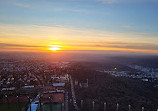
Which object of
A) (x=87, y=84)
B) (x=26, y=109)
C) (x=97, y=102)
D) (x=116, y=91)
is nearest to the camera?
(x=26, y=109)

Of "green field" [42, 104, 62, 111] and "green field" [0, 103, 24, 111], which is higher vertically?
"green field" [42, 104, 62, 111]

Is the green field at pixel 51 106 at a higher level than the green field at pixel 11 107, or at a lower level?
higher

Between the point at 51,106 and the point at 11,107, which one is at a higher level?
the point at 51,106

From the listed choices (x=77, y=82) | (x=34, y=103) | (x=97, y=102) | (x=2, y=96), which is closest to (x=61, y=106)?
(x=34, y=103)

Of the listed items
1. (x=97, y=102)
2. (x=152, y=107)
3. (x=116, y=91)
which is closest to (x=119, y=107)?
(x=97, y=102)

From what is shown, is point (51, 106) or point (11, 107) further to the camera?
point (11, 107)

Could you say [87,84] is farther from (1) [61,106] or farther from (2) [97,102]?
(1) [61,106]

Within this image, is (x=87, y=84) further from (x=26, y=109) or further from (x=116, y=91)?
(x=26, y=109)

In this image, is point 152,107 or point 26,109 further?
point 152,107

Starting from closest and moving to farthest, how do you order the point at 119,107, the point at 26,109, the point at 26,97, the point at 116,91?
the point at 26,109 → the point at 119,107 → the point at 26,97 → the point at 116,91
